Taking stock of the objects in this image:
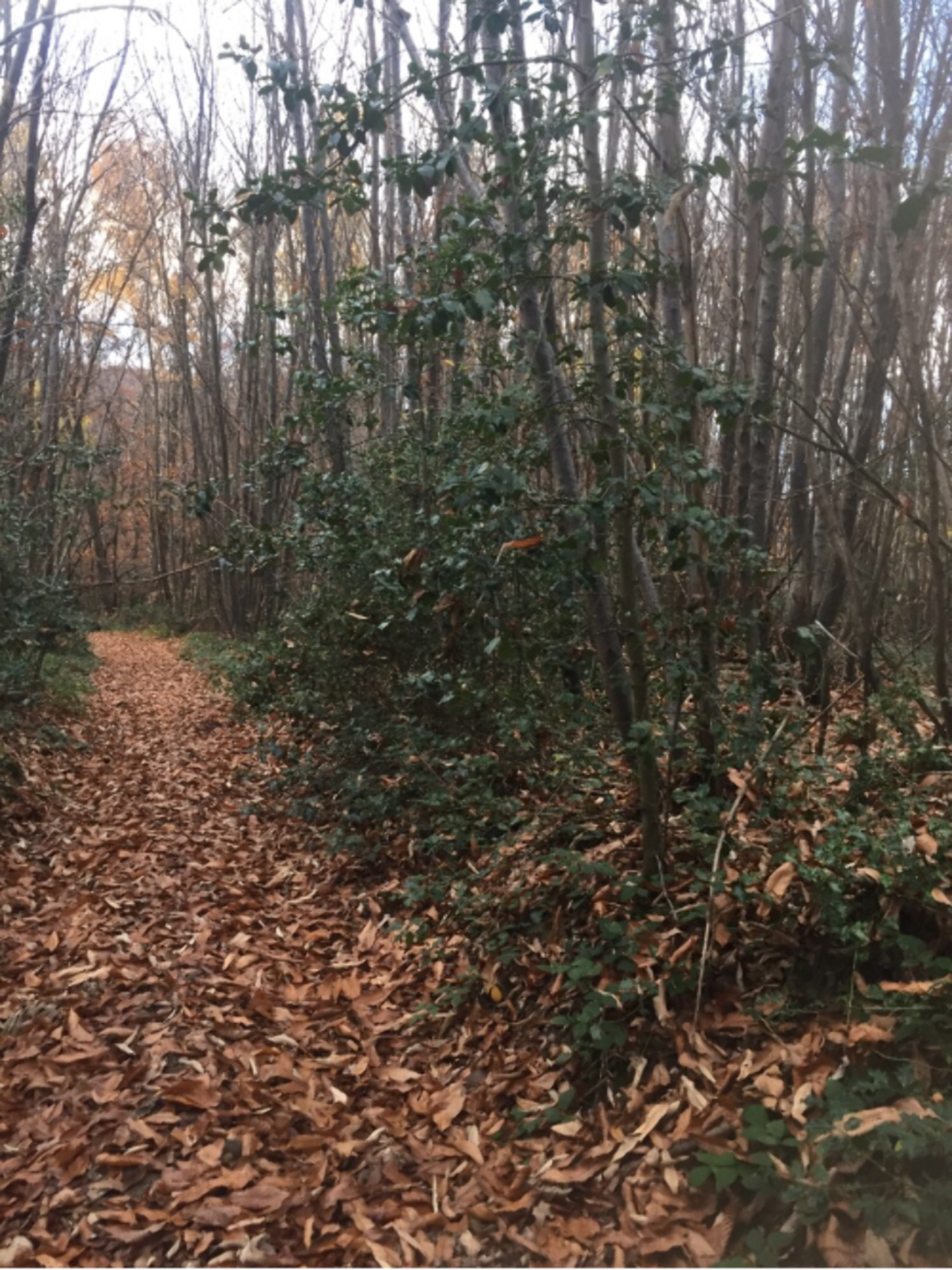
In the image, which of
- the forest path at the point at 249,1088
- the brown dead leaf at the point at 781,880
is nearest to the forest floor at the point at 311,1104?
the forest path at the point at 249,1088

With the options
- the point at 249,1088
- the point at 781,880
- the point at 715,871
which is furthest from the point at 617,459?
the point at 249,1088

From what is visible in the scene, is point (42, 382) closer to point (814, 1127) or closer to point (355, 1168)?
point (355, 1168)

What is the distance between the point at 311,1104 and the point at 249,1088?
266mm

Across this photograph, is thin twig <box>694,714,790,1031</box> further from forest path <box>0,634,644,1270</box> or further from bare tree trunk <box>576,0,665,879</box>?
forest path <box>0,634,644,1270</box>

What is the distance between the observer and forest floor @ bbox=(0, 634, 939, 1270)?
2.56m

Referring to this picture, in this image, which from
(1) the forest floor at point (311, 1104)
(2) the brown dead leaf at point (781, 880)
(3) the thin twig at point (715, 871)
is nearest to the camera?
(1) the forest floor at point (311, 1104)

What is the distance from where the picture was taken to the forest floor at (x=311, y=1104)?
2.56 m

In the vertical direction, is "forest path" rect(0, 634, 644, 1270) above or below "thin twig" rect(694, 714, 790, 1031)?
below

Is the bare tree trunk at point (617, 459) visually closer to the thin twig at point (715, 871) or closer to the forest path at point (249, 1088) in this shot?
the thin twig at point (715, 871)

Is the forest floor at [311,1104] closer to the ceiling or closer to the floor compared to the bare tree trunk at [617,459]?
closer to the floor

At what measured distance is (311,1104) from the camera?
10.8 ft

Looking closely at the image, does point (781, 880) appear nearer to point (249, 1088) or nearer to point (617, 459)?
point (617, 459)

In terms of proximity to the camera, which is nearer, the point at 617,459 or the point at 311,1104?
the point at 311,1104

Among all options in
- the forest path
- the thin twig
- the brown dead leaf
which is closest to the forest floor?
the forest path
